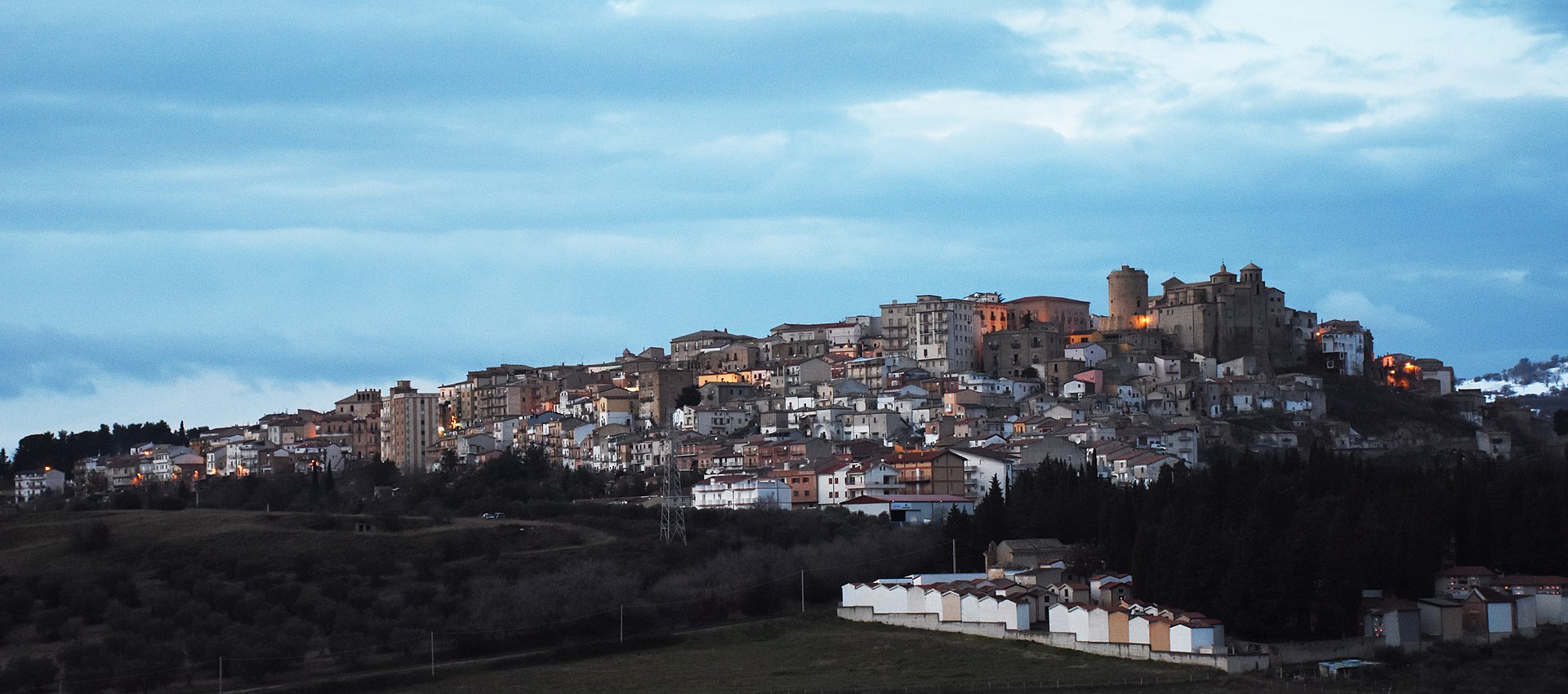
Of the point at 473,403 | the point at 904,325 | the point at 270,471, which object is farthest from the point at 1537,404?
the point at 270,471

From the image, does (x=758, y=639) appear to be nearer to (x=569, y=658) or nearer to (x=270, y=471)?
(x=569, y=658)

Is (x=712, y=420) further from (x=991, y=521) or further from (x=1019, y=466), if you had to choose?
(x=991, y=521)

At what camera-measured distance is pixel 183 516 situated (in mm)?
61188

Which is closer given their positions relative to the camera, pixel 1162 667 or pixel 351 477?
pixel 1162 667

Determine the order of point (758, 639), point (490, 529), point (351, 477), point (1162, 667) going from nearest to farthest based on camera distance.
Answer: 1. point (1162, 667)
2. point (758, 639)
3. point (490, 529)
4. point (351, 477)

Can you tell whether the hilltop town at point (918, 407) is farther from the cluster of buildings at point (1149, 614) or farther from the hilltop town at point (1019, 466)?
the cluster of buildings at point (1149, 614)

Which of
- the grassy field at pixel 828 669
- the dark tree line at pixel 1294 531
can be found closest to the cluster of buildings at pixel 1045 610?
the grassy field at pixel 828 669

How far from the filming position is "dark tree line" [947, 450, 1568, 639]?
39031 mm

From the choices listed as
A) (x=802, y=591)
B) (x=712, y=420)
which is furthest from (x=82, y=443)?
(x=802, y=591)

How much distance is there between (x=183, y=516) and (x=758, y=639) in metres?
24.9

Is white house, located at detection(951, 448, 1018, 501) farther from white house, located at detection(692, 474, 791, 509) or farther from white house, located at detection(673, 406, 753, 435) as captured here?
white house, located at detection(673, 406, 753, 435)

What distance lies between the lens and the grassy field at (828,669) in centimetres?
3697

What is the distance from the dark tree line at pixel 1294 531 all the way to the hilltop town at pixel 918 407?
1115cm

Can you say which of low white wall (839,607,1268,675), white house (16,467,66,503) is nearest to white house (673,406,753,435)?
white house (16,467,66,503)
